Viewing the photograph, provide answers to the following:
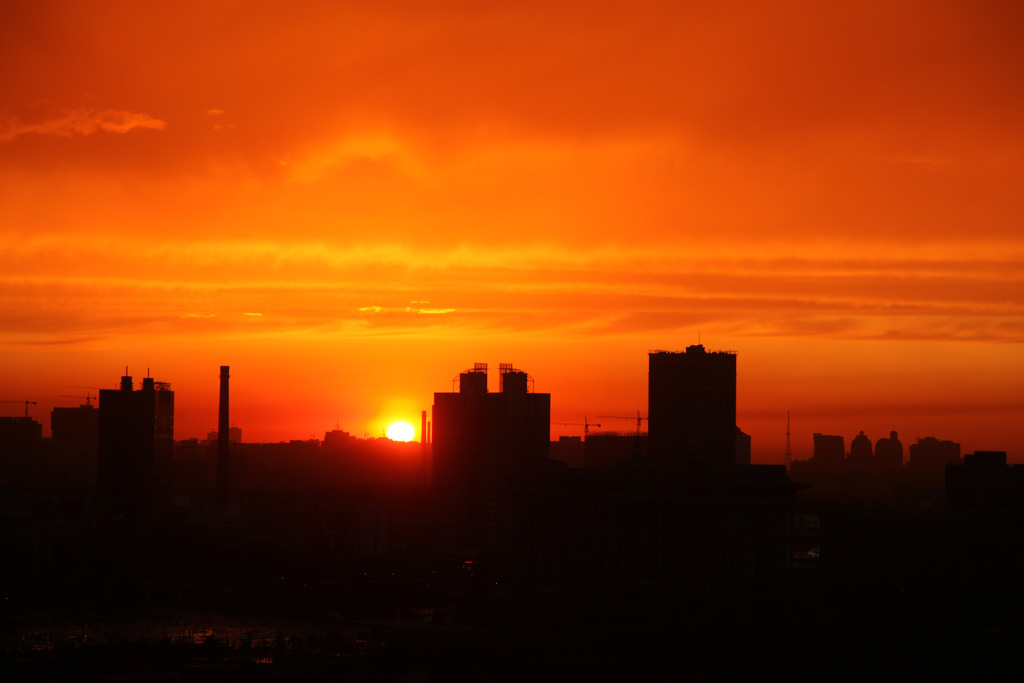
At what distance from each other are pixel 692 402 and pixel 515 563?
30.4 metres

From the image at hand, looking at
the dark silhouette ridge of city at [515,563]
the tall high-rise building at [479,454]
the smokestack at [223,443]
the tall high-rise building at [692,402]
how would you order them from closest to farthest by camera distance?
the dark silhouette ridge of city at [515,563], the tall high-rise building at [479,454], the tall high-rise building at [692,402], the smokestack at [223,443]

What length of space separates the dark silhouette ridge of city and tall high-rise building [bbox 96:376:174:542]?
0.72ft

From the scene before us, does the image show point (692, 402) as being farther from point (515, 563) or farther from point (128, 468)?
point (128, 468)

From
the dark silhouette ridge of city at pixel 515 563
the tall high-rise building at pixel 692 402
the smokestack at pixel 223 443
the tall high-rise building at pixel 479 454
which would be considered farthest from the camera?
the smokestack at pixel 223 443

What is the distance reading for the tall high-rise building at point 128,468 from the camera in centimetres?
12600

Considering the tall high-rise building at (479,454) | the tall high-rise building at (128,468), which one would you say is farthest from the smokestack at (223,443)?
the tall high-rise building at (479,454)

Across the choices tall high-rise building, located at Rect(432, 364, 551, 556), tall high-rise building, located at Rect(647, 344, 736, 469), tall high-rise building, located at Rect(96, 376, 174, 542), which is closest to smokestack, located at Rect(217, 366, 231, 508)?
tall high-rise building, located at Rect(96, 376, 174, 542)

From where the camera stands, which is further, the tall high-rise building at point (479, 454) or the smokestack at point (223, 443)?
the smokestack at point (223, 443)

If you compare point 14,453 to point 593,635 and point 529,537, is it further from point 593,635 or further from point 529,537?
Result: point 593,635

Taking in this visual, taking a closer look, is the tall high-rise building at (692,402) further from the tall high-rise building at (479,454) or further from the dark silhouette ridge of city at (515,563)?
the tall high-rise building at (479,454)

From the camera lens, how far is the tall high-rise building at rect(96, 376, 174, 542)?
413 ft

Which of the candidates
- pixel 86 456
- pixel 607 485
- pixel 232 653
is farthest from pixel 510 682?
pixel 86 456

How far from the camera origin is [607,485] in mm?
97812

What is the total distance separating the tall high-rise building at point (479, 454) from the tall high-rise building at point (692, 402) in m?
Result: 10.6
